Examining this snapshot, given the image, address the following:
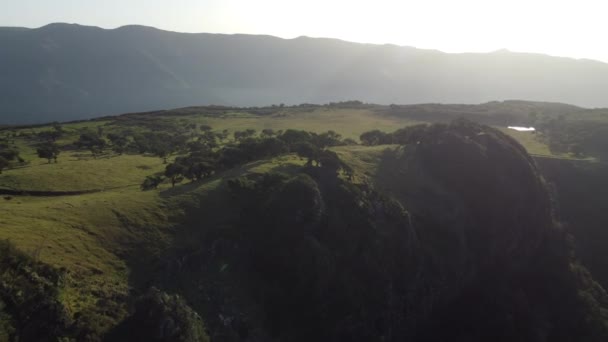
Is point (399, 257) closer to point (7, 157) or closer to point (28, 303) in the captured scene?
point (28, 303)

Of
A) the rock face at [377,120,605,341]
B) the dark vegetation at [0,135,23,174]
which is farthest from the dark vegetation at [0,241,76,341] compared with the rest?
the dark vegetation at [0,135,23,174]

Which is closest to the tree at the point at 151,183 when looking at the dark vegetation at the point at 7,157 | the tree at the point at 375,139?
the dark vegetation at the point at 7,157

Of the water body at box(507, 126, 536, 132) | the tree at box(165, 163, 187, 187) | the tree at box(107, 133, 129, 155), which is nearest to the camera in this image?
the tree at box(165, 163, 187, 187)

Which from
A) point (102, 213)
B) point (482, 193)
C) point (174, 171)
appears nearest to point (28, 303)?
point (102, 213)

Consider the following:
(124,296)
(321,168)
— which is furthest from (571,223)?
(124,296)

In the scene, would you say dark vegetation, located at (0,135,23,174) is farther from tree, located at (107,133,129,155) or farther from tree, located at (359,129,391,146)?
tree, located at (359,129,391,146)

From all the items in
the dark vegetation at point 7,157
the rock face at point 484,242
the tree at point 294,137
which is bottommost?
the rock face at point 484,242

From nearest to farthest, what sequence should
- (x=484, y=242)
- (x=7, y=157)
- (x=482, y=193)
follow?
(x=484, y=242) → (x=482, y=193) → (x=7, y=157)

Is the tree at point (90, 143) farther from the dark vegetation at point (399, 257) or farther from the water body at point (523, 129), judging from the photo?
the water body at point (523, 129)

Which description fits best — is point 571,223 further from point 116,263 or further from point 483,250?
point 116,263

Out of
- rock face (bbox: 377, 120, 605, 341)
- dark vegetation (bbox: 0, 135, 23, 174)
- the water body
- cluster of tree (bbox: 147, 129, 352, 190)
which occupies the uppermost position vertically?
the water body
